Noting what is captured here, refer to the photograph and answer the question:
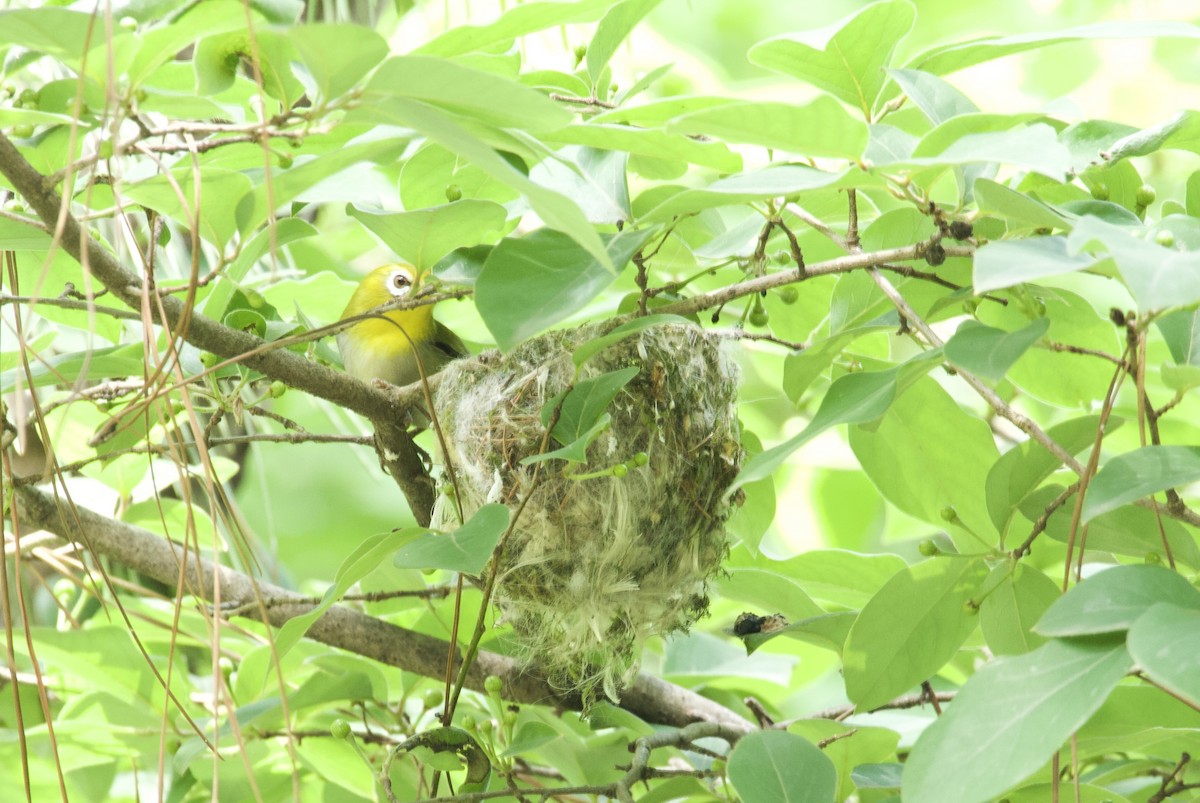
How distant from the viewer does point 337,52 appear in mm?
971

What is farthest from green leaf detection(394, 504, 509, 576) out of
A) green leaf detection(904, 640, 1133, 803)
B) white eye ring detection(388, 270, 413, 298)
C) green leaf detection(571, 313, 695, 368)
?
white eye ring detection(388, 270, 413, 298)

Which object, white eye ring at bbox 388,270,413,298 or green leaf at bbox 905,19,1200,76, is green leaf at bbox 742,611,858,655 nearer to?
green leaf at bbox 905,19,1200,76

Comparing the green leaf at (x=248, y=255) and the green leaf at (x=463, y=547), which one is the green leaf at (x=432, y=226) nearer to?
the green leaf at (x=248, y=255)

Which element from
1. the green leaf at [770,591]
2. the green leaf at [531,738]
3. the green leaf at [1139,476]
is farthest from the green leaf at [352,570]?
the green leaf at [1139,476]

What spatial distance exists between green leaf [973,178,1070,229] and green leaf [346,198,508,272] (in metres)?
0.54

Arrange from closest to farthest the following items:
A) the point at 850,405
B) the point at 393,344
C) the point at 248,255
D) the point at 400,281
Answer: the point at 850,405 < the point at 248,255 < the point at 400,281 < the point at 393,344

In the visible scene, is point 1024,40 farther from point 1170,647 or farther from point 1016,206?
point 1170,647

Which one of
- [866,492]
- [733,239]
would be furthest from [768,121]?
[866,492]

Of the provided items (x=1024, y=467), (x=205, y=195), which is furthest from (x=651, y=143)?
(x=1024, y=467)

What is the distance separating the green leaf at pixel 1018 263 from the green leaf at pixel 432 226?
2.03ft

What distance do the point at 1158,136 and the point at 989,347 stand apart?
14.8 inches

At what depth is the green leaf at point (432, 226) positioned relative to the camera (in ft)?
4.55

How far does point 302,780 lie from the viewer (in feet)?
6.47

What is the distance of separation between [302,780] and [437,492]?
0.56 meters
